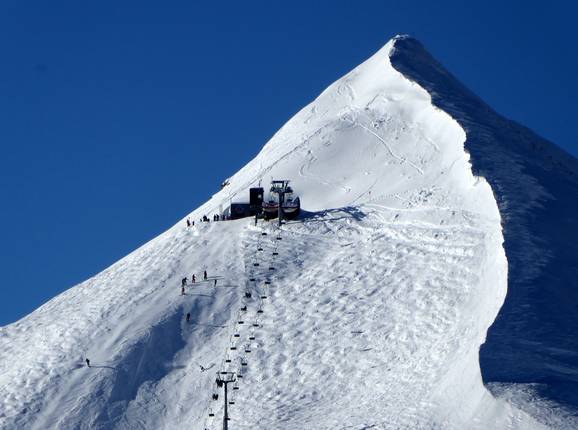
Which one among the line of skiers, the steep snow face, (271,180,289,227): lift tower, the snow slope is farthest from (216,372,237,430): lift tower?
the line of skiers

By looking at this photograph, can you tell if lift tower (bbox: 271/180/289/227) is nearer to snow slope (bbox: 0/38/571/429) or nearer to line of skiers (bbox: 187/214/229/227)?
snow slope (bbox: 0/38/571/429)

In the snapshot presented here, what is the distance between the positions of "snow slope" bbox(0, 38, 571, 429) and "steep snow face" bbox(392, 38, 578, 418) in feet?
3.46

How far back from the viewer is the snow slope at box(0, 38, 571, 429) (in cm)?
7638

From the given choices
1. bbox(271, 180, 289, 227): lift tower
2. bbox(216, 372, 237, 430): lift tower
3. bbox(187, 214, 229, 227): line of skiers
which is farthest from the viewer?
bbox(187, 214, 229, 227): line of skiers

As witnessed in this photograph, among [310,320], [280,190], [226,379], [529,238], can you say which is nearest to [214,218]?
[280,190]

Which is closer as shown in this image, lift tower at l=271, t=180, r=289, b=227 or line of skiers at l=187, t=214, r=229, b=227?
lift tower at l=271, t=180, r=289, b=227

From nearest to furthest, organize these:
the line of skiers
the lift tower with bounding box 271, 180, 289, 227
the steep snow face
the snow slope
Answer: the steep snow face
the snow slope
the lift tower with bounding box 271, 180, 289, 227
the line of skiers

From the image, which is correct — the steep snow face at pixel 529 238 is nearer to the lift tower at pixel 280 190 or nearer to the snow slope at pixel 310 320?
the snow slope at pixel 310 320

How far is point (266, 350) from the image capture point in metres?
82.5

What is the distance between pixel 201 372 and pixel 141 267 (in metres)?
14.4

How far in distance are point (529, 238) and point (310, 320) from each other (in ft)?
40.3

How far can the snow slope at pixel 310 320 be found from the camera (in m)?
76.4

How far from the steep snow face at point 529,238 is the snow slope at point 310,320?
1.05 metres

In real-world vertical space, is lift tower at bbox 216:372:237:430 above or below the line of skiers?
below
